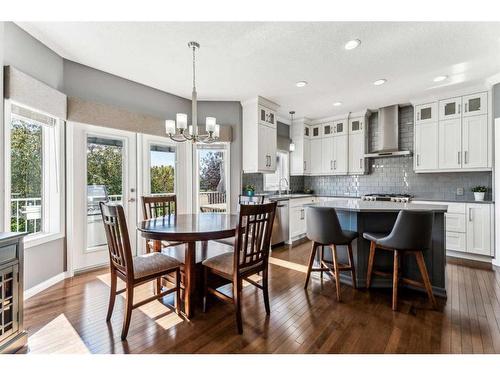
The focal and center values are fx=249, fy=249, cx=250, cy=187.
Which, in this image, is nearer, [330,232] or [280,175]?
[330,232]

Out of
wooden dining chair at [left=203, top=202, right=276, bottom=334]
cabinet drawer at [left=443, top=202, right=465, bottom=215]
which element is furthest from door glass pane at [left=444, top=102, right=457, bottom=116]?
wooden dining chair at [left=203, top=202, right=276, bottom=334]

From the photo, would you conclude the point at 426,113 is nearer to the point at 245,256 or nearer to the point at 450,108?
the point at 450,108

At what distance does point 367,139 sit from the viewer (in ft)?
17.2

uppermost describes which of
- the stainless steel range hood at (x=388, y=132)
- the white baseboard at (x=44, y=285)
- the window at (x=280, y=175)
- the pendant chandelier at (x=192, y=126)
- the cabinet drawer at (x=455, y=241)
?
the stainless steel range hood at (x=388, y=132)

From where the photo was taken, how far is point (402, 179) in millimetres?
4938

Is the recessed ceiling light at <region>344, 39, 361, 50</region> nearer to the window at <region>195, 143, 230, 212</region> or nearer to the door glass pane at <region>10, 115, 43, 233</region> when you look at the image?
the window at <region>195, 143, 230, 212</region>

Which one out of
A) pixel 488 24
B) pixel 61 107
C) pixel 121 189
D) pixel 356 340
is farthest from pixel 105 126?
pixel 488 24

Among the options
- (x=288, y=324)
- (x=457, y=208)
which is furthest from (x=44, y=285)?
(x=457, y=208)

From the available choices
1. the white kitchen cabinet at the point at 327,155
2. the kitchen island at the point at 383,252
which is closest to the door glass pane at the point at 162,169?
the kitchen island at the point at 383,252

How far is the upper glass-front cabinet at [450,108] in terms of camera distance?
158 inches

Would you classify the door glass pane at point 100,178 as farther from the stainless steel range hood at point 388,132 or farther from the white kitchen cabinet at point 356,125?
the stainless steel range hood at point 388,132

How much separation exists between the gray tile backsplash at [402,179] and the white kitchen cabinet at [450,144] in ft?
1.29

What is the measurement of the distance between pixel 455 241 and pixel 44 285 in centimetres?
555

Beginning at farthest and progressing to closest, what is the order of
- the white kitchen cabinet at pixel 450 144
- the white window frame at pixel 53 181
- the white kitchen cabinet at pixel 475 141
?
the white kitchen cabinet at pixel 450 144, the white kitchen cabinet at pixel 475 141, the white window frame at pixel 53 181
